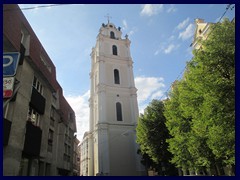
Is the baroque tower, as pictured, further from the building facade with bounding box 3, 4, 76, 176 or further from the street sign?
the street sign

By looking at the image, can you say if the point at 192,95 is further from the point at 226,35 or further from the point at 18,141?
the point at 18,141

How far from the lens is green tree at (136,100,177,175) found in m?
25.5

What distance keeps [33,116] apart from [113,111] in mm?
25756

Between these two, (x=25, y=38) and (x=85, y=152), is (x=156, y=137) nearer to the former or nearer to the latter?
(x=25, y=38)

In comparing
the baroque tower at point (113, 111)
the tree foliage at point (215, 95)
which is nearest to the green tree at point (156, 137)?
the baroque tower at point (113, 111)

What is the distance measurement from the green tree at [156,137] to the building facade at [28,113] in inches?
491

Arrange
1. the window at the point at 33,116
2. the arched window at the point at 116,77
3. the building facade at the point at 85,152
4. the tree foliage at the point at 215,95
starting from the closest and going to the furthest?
the tree foliage at the point at 215,95, the window at the point at 33,116, the building facade at the point at 85,152, the arched window at the point at 116,77

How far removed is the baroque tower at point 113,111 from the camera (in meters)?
33.9

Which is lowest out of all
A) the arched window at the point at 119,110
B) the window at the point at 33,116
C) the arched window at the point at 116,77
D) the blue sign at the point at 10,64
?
the blue sign at the point at 10,64

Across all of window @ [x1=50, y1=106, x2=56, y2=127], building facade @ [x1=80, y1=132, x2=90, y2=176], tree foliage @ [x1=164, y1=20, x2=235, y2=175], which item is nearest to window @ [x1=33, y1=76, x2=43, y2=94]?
window @ [x1=50, y1=106, x2=56, y2=127]

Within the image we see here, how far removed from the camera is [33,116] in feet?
45.2

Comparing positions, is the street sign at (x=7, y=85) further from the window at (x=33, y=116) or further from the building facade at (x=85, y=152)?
the building facade at (x=85, y=152)

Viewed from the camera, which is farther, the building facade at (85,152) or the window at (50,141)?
the building facade at (85,152)

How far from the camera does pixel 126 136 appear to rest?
1455 inches
